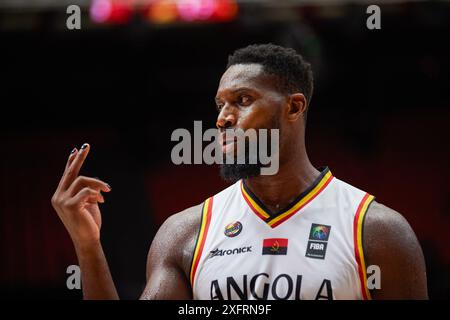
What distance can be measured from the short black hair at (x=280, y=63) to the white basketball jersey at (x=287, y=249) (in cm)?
A: 50

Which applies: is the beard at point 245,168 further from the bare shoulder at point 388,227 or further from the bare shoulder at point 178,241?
the bare shoulder at point 388,227

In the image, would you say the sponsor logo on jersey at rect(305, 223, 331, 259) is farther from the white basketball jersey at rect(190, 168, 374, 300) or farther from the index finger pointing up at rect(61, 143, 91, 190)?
the index finger pointing up at rect(61, 143, 91, 190)

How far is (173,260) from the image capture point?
12.0 feet

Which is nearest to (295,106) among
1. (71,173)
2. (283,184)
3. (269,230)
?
(283,184)

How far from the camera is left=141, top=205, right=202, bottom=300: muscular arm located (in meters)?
3.57

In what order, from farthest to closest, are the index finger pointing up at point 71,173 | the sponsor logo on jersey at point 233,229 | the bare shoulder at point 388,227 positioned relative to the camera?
the sponsor logo on jersey at point 233,229 < the bare shoulder at point 388,227 < the index finger pointing up at point 71,173

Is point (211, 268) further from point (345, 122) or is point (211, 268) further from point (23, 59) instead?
point (345, 122)

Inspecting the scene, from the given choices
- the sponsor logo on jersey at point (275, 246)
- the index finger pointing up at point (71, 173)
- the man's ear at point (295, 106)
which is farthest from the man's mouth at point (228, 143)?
the index finger pointing up at point (71, 173)

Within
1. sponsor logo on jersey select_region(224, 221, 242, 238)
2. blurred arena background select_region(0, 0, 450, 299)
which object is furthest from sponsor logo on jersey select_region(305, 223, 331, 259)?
blurred arena background select_region(0, 0, 450, 299)

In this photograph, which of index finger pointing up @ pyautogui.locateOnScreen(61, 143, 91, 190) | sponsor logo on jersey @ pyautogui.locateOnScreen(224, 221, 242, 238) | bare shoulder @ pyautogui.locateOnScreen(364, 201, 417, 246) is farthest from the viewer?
sponsor logo on jersey @ pyautogui.locateOnScreen(224, 221, 242, 238)

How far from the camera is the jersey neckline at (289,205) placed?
370cm

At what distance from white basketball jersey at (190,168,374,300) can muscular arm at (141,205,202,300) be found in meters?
0.05

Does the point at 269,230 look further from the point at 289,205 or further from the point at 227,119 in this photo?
the point at 227,119

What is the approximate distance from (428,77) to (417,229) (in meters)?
2.28
